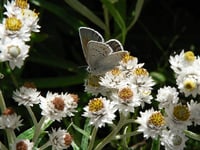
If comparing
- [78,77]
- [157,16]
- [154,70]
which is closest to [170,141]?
[78,77]

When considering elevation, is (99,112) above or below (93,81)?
below

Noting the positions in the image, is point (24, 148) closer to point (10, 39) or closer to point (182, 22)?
point (10, 39)

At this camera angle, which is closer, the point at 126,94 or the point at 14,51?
the point at 14,51

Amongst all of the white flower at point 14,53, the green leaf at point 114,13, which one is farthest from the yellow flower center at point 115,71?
the green leaf at point 114,13

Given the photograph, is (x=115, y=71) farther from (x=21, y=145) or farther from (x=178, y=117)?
(x=21, y=145)

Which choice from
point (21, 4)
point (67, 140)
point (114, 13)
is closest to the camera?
point (67, 140)

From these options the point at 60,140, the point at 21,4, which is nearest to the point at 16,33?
the point at 21,4
